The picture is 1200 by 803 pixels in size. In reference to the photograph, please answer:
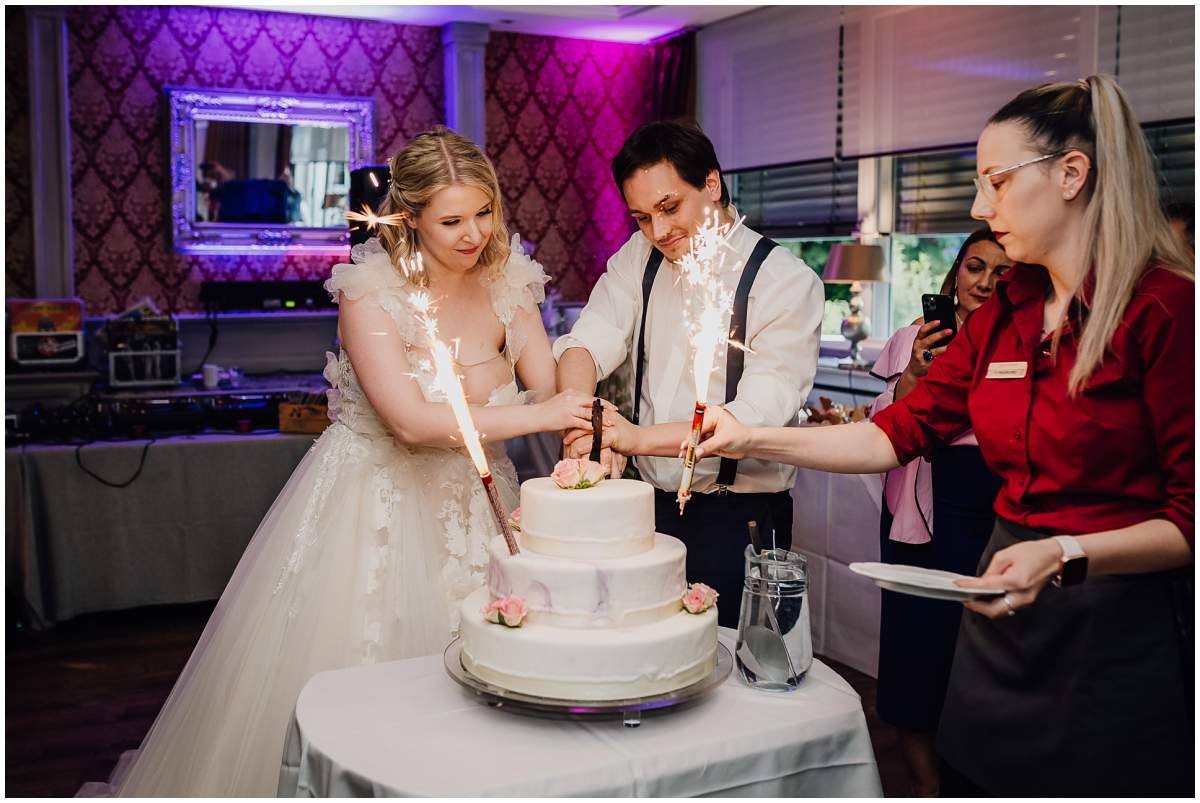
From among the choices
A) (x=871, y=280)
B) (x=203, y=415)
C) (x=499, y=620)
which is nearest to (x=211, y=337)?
(x=203, y=415)

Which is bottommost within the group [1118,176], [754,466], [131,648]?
[131,648]

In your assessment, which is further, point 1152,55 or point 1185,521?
point 1152,55

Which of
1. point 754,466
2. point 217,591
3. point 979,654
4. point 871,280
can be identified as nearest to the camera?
point 979,654

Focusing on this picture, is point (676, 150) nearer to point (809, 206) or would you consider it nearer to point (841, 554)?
point (841, 554)

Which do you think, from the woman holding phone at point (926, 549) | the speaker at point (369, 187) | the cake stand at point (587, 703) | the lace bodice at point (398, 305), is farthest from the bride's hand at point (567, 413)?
the speaker at point (369, 187)

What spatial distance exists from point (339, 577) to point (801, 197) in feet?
17.4

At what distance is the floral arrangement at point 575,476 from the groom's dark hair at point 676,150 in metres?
0.82

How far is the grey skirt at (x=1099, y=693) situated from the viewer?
1452mm

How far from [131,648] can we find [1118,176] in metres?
4.04

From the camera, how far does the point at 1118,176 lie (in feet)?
4.83

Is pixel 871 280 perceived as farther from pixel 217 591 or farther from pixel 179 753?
pixel 179 753

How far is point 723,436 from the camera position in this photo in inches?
75.7

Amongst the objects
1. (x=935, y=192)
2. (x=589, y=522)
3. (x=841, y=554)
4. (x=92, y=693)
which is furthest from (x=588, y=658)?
(x=935, y=192)

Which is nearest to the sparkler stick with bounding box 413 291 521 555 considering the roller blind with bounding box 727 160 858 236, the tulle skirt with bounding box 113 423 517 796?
the tulle skirt with bounding box 113 423 517 796
